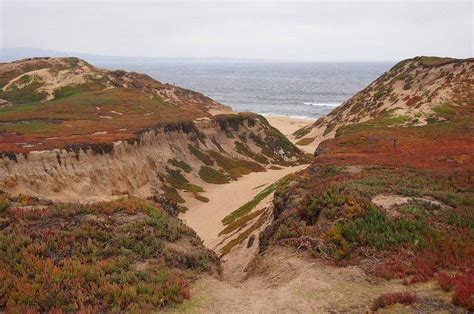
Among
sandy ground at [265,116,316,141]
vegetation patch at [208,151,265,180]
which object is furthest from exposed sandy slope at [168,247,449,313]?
sandy ground at [265,116,316,141]

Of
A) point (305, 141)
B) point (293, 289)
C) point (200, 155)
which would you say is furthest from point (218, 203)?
point (305, 141)

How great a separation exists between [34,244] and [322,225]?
12.6 meters

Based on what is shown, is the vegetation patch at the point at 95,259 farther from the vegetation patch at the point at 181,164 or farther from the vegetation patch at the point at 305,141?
the vegetation patch at the point at 305,141

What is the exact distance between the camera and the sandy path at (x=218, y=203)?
141 feet

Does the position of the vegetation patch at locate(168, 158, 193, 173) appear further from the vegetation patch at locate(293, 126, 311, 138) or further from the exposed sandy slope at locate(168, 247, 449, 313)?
the vegetation patch at locate(293, 126, 311, 138)

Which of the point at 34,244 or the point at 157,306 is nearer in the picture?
the point at 157,306

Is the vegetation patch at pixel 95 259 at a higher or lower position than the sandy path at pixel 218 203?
higher

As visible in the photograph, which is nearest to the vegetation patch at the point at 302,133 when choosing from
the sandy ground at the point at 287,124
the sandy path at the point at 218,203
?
the sandy ground at the point at 287,124

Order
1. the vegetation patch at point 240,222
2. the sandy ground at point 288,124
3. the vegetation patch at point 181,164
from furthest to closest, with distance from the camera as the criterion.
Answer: the sandy ground at point 288,124, the vegetation patch at point 181,164, the vegetation patch at point 240,222

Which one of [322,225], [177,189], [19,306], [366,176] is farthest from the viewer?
[177,189]

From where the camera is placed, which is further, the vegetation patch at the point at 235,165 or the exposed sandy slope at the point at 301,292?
the vegetation patch at the point at 235,165

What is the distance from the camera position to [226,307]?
45.4 feet

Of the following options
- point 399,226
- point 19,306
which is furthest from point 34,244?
point 399,226

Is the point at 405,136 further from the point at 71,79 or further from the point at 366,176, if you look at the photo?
the point at 71,79
